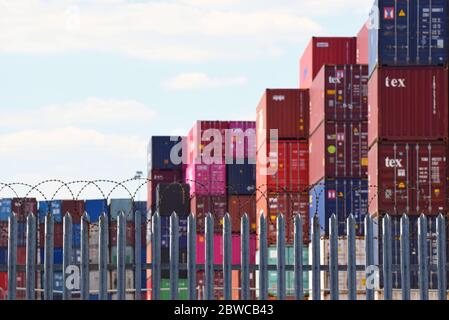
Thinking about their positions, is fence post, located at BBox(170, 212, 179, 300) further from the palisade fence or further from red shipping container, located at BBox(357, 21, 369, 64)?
red shipping container, located at BBox(357, 21, 369, 64)

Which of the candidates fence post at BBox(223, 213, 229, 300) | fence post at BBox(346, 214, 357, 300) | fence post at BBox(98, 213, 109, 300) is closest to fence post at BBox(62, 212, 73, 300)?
fence post at BBox(98, 213, 109, 300)

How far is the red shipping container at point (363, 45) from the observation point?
53938 millimetres

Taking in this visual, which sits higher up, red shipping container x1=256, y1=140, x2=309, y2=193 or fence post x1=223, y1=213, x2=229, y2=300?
red shipping container x1=256, y1=140, x2=309, y2=193

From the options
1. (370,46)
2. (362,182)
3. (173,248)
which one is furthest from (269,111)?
(173,248)

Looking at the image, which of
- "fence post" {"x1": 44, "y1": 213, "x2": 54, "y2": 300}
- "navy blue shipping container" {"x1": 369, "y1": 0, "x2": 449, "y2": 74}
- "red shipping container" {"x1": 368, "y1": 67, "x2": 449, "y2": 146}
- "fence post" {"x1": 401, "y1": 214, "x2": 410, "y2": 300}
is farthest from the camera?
"navy blue shipping container" {"x1": 369, "y1": 0, "x2": 449, "y2": 74}

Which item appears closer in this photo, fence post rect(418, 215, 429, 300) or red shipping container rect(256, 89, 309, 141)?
fence post rect(418, 215, 429, 300)

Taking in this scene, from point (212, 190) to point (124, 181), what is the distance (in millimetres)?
53305

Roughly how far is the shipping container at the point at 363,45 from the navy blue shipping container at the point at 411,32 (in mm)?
7650

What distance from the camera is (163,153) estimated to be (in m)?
83.4

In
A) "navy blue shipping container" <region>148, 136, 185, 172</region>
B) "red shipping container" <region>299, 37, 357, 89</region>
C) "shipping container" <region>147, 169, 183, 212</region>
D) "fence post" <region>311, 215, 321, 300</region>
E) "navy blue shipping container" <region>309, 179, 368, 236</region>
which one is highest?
"red shipping container" <region>299, 37, 357, 89</region>

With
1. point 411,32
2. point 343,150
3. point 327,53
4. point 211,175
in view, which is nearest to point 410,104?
point 411,32

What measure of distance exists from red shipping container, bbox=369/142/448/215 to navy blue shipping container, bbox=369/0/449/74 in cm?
321

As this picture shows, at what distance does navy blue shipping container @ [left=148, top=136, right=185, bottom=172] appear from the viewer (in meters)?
82.9
